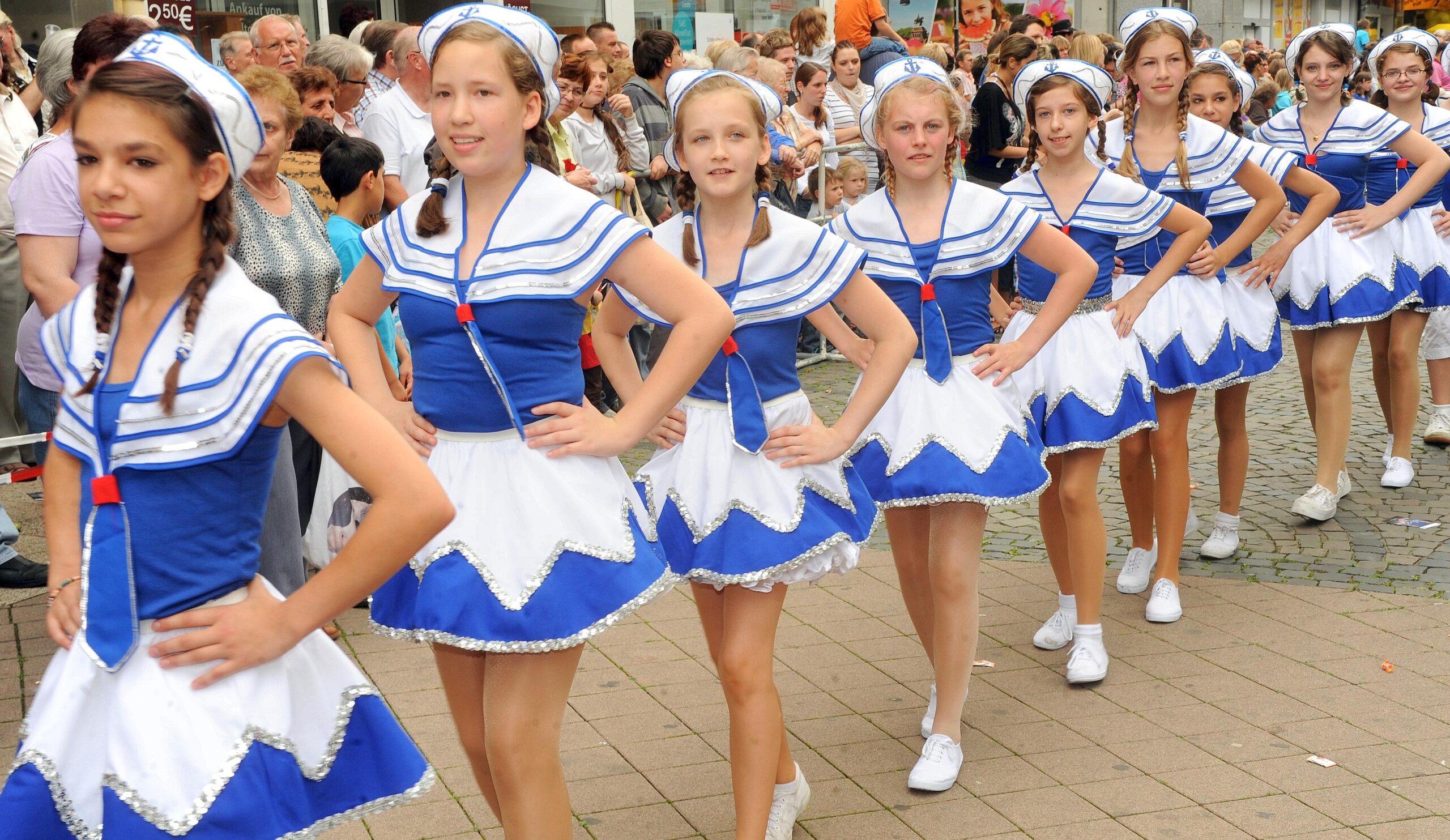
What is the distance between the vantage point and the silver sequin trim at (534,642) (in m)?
2.87

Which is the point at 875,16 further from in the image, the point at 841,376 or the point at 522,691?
the point at 522,691

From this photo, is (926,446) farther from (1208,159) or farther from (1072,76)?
(1208,159)

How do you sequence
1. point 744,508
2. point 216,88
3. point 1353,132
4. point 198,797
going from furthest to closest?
1. point 1353,132
2. point 744,508
3. point 216,88
4. point 198,797

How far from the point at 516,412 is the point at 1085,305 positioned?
279 centimetres

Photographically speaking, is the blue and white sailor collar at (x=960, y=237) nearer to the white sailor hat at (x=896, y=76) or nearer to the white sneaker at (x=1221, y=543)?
the white sailor hat at (x=896, y=76)

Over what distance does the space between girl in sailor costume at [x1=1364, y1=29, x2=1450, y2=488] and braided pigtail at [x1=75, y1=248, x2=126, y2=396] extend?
646cm

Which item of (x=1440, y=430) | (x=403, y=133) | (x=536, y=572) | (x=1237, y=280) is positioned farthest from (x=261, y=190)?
(x=1440, y=430)

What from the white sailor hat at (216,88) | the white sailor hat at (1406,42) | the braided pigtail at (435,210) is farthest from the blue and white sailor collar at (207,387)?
the white sailor hat at (1406,42)

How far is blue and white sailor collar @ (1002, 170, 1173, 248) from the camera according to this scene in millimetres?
5129

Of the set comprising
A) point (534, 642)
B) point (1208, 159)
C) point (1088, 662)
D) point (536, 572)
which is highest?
point (1208, 159)

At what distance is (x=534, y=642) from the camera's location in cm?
288

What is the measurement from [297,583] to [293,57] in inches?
172

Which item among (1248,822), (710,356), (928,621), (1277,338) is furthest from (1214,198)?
(710,356)

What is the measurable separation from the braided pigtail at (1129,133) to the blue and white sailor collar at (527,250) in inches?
131
